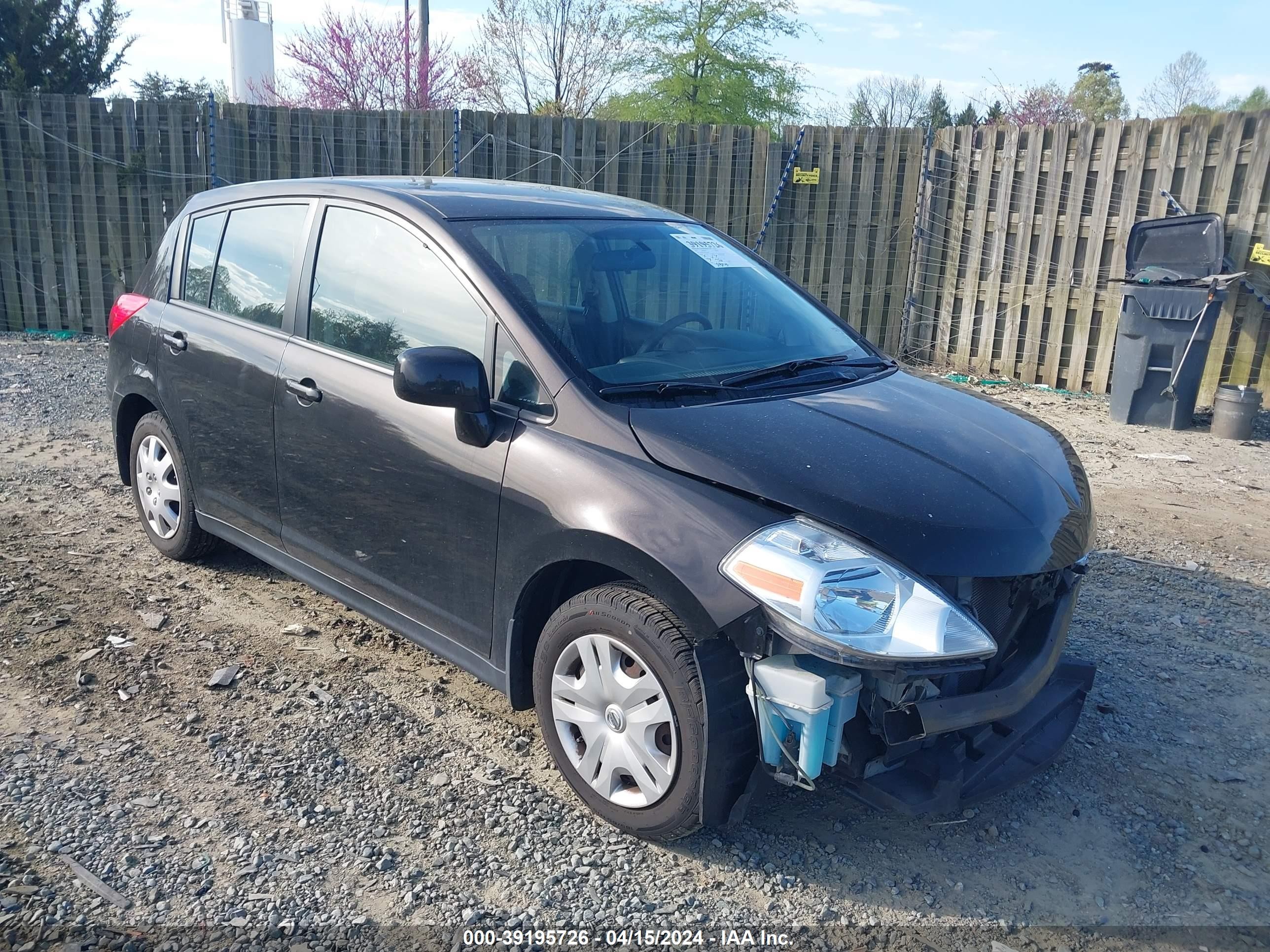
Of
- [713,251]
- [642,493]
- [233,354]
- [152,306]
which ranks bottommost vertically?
[642,493]

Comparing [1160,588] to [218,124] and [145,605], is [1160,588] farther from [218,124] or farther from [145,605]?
[218,124]

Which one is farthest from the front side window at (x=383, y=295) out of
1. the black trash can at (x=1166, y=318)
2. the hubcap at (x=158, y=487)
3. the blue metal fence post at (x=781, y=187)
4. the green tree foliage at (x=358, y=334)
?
the blue metal fence post at (x=781, y=187)

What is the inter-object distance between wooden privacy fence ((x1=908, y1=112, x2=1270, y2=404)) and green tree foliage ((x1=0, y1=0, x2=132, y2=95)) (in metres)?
17.4

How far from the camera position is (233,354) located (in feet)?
13.8

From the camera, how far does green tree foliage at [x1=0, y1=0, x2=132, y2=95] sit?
1922cm

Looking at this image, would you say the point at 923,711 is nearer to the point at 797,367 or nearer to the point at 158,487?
the point at 797,367

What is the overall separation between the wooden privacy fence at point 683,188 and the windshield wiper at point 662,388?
7.83 metres

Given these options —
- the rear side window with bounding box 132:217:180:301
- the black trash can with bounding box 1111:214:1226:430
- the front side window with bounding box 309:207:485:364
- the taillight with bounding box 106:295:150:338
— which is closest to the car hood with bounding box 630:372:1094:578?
the front side window with bounding box 309:207:485:364

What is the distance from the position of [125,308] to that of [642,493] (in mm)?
3565

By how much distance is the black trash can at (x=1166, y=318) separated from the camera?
8266mm

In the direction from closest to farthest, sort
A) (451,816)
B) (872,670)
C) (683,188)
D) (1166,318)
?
1. (872,670)
2. (451,816)
3. (1166,318)
4. (683,188)

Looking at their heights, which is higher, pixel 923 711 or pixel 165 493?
pixel 923 711

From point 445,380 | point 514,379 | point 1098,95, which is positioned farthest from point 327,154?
point 1098,95

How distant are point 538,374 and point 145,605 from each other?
255 cm
